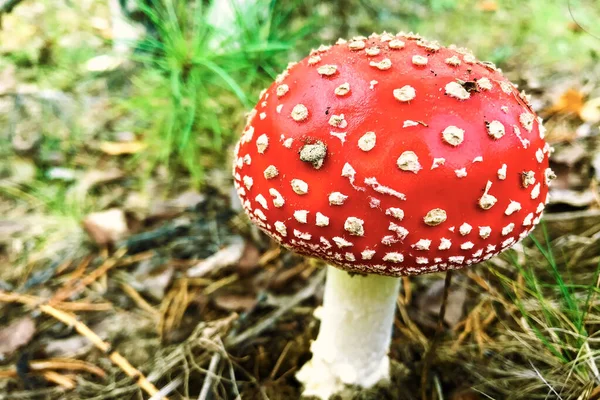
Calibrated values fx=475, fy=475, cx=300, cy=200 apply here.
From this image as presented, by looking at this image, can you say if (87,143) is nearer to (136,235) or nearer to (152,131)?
(152,131)

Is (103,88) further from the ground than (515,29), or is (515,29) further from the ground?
(103,88)

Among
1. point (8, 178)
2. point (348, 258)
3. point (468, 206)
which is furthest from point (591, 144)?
point (8, 178)

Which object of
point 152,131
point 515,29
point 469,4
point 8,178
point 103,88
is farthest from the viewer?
point 469,4

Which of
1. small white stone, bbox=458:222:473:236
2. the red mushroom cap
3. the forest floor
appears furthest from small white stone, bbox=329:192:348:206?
the forest floor

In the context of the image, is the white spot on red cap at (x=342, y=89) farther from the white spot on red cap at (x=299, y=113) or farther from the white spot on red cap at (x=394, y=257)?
the white spot on red cap at (x=394, y=257)

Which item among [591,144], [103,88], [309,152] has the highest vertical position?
[309,152]

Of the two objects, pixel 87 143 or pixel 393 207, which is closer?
pixel 393 207

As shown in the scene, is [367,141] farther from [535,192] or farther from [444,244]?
[535,192]
